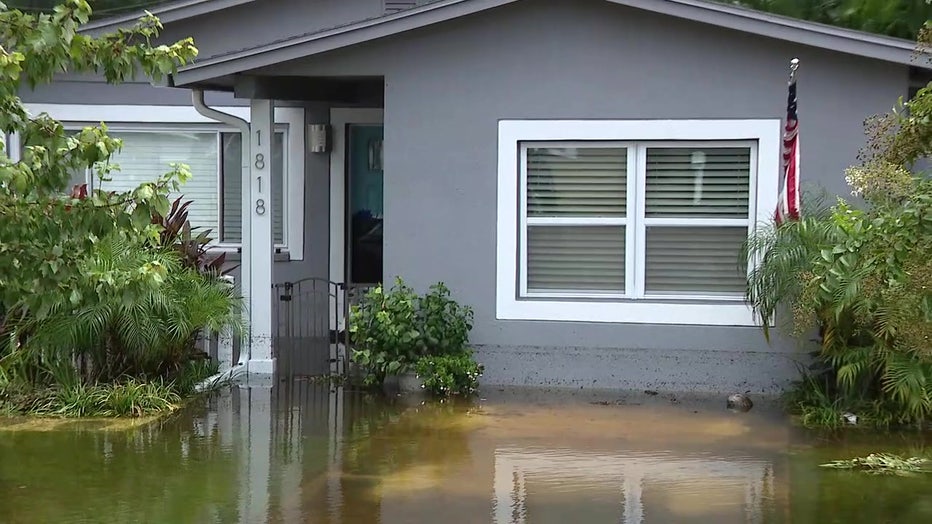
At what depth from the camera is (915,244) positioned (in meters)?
6.09

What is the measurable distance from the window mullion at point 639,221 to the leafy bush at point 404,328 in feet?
5.48

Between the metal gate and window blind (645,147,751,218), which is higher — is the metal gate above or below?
below

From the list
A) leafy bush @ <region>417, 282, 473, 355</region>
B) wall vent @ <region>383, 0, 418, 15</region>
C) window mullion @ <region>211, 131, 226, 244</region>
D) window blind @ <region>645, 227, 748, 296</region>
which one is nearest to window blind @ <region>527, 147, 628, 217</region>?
window blind @ <region>645, 227, 748, 296</region>

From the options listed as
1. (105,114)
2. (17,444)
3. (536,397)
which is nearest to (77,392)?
(17,444)

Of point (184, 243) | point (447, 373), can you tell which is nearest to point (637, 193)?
point (447, 373)

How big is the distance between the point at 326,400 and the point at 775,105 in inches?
197

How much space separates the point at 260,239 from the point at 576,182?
3224 mm

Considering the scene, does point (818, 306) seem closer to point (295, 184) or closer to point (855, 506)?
point (855, 506)

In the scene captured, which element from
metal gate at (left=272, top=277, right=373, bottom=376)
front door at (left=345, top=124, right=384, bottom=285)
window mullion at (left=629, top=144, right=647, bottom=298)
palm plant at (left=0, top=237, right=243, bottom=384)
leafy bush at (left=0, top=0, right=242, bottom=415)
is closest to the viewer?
leafy bush at (left=0, top=0, right=242, bottom=415)

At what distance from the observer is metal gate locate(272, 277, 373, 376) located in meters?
12.8

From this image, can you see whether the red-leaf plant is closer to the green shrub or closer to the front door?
the green shrub

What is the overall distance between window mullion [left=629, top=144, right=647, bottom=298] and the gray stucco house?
0.06ft

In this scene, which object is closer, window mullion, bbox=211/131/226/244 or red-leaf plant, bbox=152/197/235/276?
red-leaf plant, bbox=152/197/235/276

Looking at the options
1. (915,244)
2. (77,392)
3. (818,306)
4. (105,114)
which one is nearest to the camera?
(915,244)
